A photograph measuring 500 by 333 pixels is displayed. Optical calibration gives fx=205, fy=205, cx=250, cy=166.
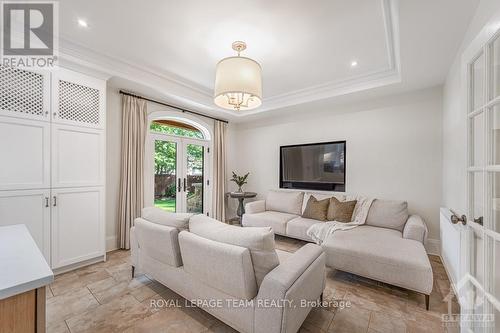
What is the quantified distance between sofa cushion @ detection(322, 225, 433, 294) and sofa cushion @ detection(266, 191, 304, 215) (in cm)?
130

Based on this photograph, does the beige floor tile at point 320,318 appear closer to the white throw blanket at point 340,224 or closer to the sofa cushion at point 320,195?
the white throw blanket at point 340,224

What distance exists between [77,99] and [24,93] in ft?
1.48

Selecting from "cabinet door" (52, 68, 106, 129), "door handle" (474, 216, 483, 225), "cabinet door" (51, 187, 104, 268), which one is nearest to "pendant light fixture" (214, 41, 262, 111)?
"cabinet door" (52, 68, 106, 129)

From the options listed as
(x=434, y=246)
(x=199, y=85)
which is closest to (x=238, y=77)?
(x=199, y=85)

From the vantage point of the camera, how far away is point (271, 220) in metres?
3.64

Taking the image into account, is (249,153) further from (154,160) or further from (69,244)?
(69,244)

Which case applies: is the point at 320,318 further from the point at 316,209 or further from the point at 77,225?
the point at 77,225

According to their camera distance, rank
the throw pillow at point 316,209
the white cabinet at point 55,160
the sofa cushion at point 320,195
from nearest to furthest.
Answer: the white cabinet at point 55,160
the throw pillow at point 316,209
the sofa cushion at point 320,195

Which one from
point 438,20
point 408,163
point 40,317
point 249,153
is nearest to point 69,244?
point 40,317

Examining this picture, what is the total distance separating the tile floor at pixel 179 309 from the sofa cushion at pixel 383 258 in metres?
0.20

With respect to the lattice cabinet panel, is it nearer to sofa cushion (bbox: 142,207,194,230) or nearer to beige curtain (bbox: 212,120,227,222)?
sofa cushion (bbox: 142,207,194,230)

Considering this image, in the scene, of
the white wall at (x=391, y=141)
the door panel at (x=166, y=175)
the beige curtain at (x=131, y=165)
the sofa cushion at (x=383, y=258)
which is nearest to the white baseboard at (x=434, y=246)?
the white wall at (x=391, y=141)

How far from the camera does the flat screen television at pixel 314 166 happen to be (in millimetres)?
3832

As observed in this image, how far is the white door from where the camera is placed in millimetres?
1062
